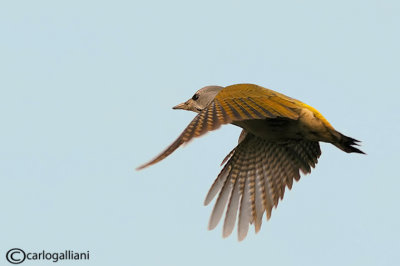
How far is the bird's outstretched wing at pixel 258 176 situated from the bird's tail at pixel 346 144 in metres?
0.88

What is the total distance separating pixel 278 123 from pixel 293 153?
1188 millimetres

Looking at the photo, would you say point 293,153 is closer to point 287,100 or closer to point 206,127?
point 287,100

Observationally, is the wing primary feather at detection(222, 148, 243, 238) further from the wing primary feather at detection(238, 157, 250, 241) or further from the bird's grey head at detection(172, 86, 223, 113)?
the bird's grey head at detection(172, 86, 223, 113)

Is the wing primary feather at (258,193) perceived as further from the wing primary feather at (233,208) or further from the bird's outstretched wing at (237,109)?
the bird's outstretched wing at (237,109)

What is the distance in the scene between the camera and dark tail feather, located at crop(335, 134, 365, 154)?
9375mm

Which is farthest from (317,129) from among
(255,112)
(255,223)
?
(255,223)

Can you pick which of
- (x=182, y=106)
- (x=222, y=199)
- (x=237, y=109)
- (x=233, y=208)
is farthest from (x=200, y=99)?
(x=237, y=109)

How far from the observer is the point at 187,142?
7359 millimetres

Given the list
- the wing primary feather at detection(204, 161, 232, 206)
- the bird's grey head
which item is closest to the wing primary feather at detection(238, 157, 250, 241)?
the wing primary feather at detection(204, 161, 232, 206)

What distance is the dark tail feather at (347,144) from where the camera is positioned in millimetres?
9375

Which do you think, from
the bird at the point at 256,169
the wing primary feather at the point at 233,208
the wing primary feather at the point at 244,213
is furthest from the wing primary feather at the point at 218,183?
the wing primary feather at the point at 244,213

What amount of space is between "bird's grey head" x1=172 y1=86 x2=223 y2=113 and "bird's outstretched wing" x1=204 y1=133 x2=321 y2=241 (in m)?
0.83

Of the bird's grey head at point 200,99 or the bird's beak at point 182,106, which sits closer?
the bird's grey head at point 200,99

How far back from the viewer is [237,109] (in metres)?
8.41
